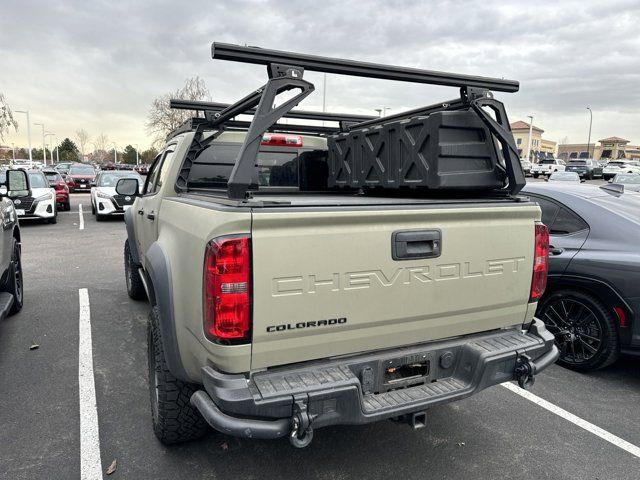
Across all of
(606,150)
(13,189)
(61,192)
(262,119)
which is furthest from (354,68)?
(606,150)

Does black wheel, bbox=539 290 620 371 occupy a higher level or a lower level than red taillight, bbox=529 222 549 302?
lower

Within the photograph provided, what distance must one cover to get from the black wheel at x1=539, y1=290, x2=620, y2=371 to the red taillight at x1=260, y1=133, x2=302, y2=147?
2.83 meters

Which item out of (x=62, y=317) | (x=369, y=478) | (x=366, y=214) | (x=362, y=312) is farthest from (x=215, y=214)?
(x=62, y=317)

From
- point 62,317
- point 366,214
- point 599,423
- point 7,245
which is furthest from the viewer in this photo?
point 62,317

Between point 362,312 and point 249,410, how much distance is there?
73 cm

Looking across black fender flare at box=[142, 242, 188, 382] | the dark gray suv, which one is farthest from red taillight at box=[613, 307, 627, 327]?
black fender flare at box=[142, 242, 188, 382]

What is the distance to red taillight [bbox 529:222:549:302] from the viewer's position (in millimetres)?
2920

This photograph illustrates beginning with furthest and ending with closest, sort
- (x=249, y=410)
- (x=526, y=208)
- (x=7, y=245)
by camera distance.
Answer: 1. (x=7, y=245)
2. (x=526, y=208)
3. (x=249, y=410)

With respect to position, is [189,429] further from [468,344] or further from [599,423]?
[599,423]

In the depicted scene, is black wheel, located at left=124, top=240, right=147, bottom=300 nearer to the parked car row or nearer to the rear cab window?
the rear cab window

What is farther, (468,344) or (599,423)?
(599,423)

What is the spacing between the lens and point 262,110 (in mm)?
2373

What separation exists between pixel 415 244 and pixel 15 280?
4803 mm

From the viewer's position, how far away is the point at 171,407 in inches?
110
